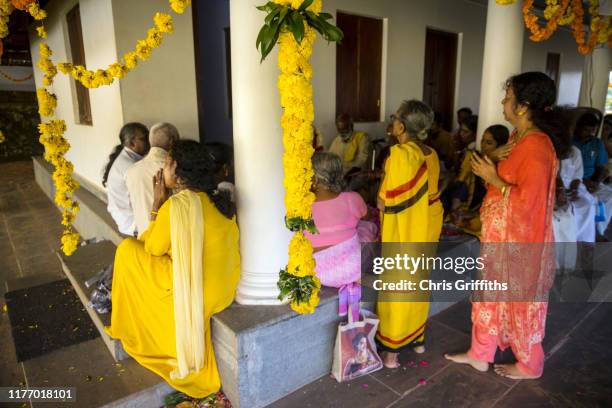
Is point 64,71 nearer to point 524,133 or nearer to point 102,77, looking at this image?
point 102,77

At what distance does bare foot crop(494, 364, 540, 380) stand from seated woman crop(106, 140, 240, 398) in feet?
6.29

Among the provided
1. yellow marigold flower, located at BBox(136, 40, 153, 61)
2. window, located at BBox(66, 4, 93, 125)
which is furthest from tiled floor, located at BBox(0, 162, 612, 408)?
window, located at BBox(66, 4, 93, 125)

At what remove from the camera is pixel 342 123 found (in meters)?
5.64

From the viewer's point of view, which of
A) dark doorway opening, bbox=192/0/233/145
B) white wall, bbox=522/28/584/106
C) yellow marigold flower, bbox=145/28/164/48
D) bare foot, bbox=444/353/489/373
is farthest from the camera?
white wall, bbox=522/28/584/106

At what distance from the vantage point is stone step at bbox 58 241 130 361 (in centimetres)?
286

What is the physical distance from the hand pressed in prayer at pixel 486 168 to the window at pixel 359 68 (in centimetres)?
364

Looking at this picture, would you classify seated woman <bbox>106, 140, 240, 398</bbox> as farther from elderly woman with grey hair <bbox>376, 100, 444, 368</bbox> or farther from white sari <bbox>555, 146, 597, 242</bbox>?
white sari <bbox>555, 146, 597, 242</bbox>

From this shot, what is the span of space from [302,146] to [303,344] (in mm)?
1309

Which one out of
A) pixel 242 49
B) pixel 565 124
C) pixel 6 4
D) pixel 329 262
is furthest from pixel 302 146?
pixel 6 4

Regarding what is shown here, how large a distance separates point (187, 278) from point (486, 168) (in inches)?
78.1

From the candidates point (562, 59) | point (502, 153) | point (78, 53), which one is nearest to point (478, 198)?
point (502, 153)

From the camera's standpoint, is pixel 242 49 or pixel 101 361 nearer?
pixel 242 49

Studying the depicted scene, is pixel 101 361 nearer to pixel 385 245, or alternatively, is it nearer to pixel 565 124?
pixel 385 245

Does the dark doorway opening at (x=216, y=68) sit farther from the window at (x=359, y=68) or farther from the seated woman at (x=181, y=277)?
the seated woman at (x=181, y=277)
